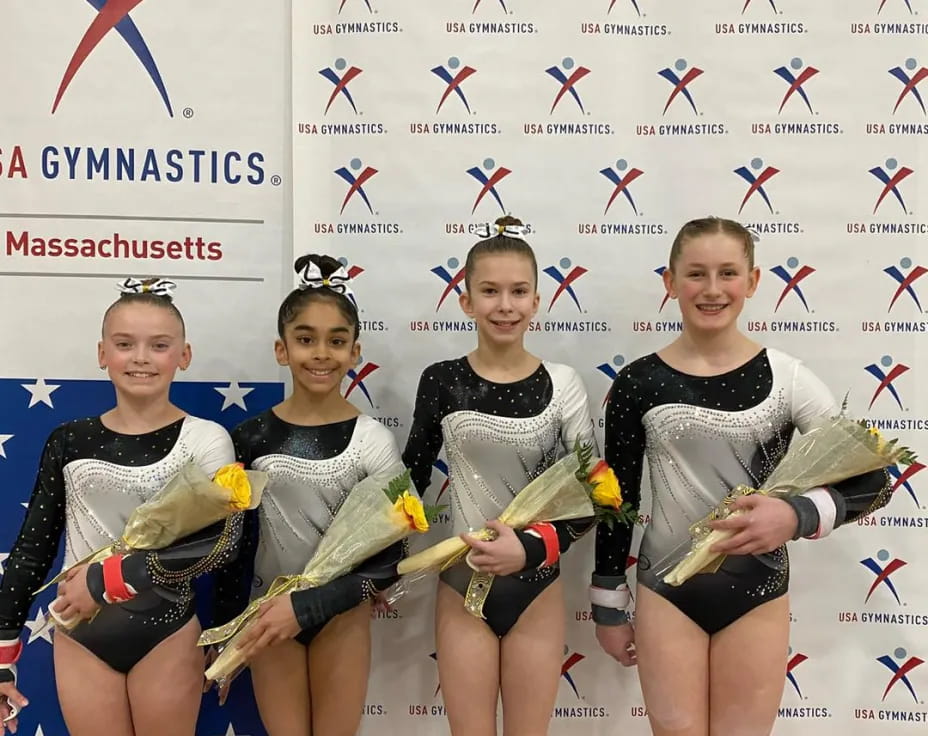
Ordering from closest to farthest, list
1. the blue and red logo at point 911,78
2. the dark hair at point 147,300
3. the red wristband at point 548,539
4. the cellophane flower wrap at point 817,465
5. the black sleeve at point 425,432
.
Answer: the cellophane flower wrap at point 817,465 → the red wristband at point 548,539 → the dark hair at point 147,300 → the black sleeve at point 425,432 → the blue and red logo at point 911,78

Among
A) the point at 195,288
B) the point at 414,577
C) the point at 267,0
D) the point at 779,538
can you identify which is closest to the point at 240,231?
the point at 195,288

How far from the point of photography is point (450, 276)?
2580 millimetres

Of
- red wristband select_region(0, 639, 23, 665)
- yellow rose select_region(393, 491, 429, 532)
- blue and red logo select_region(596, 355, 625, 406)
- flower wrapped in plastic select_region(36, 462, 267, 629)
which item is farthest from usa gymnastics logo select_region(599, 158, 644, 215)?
red wristband select_region(0, 639, 23, 665)

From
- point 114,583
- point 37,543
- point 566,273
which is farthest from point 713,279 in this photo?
point 37,543

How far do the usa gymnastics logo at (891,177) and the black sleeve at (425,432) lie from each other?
165 cm

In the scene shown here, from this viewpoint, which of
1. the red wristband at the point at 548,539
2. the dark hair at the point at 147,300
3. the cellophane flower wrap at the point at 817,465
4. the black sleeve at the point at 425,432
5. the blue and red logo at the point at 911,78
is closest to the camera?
the cellophane flower wrap at the point at 817,465

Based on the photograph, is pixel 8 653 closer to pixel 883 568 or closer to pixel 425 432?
pixel 425 432

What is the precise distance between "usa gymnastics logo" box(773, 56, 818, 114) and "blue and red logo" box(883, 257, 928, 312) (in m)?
0.61

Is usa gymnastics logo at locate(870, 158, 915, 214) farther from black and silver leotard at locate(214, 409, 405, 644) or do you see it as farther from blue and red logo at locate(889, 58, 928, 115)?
black and silver leotard at locate(214, 409, 405, 644)

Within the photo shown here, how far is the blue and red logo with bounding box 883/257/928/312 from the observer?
2.53 m

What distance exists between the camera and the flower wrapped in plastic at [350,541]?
75.7 inches

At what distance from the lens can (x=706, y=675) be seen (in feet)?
6.39

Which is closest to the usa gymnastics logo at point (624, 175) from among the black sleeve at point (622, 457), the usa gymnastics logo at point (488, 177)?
the usa gymnastics logo at point (488, 177)

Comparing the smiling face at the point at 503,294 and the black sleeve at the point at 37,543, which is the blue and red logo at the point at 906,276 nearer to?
the smiling face at the point at 503,294
